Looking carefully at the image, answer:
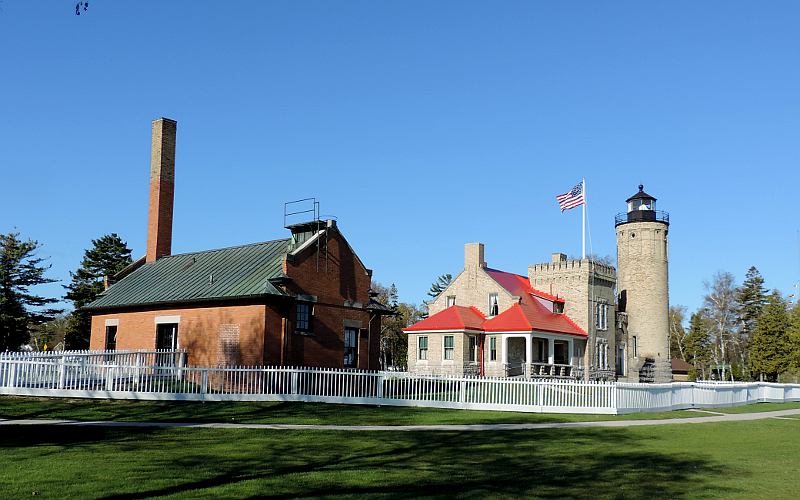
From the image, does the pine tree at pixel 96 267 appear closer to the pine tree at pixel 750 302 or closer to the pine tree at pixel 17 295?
the pine tree at pixel 17 295

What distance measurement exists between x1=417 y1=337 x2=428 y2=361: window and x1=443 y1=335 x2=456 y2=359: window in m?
1.58

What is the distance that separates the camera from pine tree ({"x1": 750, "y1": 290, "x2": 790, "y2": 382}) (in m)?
62.5

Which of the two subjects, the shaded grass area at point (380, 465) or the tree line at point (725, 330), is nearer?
the shaded grass area at point (380, 465)

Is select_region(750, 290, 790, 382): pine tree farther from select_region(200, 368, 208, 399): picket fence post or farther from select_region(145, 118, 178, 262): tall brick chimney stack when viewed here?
Result: select_region(200, 368, 208, 399): picket fence post

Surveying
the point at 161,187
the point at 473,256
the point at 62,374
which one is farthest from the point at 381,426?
the point at 473,256

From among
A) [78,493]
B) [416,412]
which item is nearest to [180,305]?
[416,412]

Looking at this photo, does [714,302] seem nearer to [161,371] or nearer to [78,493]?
[161,371]

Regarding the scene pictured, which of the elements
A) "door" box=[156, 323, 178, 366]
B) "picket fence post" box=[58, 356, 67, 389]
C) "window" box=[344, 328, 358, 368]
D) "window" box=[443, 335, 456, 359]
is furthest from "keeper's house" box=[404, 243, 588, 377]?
"picket fence post" box=[58, 356, 67, 389]

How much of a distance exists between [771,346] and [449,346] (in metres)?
34.6

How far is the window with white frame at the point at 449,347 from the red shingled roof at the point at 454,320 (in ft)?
2.33

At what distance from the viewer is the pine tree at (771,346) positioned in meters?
62.5

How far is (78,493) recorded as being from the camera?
29.5 feet

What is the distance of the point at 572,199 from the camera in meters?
45.6

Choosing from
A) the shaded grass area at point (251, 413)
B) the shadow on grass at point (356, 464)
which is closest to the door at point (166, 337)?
the shaded grass area at point (251, 413)
